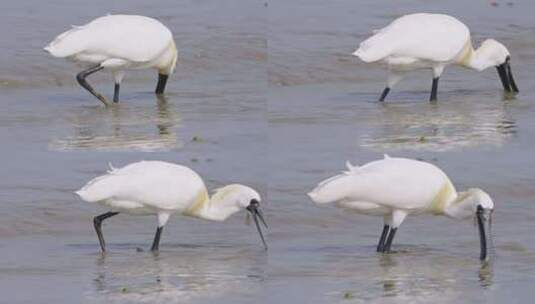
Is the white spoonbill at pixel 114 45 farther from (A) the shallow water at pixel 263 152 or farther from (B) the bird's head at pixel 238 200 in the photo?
(B) the bird's head at pixel 238 200

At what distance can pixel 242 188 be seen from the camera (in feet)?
35.2

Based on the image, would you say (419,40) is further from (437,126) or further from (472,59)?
(472,59)

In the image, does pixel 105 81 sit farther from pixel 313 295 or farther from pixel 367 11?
pixel 313 295

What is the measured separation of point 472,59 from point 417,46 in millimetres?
1166

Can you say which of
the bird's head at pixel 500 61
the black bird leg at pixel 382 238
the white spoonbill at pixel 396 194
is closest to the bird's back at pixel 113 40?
the bird's head at pixel 500 61

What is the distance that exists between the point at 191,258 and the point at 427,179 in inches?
60.9

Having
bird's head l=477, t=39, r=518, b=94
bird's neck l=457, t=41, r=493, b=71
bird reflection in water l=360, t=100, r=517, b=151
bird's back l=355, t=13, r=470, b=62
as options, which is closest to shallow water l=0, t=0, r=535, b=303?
bird reflection in water l=360, t=100, r=517, b=151

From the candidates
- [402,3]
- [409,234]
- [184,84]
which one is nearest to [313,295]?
[409,234]

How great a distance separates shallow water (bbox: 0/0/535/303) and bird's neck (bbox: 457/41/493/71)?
23cm

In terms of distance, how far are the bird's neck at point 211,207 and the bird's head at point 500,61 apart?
419 centimetres

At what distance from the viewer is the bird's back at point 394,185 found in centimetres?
999

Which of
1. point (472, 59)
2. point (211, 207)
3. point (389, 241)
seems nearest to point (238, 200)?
point (211, 207)

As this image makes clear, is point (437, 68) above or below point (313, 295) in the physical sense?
below

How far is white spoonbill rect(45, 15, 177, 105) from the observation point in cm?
1270
